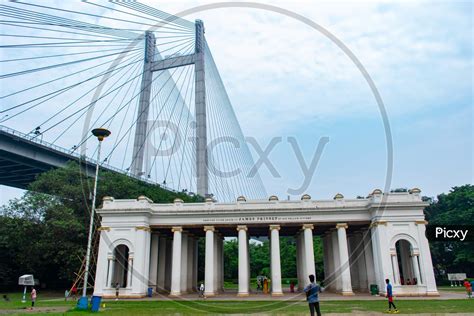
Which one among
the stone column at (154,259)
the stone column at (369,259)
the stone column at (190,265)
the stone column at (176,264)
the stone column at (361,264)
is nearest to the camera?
the stone column at (176,264)

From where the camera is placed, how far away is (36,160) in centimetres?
5234

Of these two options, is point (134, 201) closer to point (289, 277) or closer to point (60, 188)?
point (60, 188)

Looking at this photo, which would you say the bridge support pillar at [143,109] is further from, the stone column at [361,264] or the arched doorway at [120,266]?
the stone column at [361,264]

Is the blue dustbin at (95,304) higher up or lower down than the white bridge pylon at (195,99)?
lower down

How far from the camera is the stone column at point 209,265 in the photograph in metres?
33.8

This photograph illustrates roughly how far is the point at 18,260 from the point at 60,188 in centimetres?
995

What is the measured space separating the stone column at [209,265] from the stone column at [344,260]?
39.5 feet

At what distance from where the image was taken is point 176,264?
35.1 metres

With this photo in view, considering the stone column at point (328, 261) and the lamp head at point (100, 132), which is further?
the stone column at point (328, 261)

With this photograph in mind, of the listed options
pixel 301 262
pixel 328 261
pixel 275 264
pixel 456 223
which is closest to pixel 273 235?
pixel 275 264

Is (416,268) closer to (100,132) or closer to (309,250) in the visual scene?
(309,250)

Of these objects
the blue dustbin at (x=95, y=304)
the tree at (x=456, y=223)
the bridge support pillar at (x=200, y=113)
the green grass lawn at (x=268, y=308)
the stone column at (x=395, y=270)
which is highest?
the bridge support pillar at (x=200, y=113)

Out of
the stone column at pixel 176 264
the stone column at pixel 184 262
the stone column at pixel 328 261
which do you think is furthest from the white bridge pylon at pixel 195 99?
the stone column at pixel 328 261

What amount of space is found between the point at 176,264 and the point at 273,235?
9.70 meters
